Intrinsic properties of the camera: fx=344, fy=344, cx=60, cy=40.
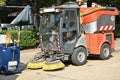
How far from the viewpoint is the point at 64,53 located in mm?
12734

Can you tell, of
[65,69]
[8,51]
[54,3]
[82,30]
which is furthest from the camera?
[54,3]

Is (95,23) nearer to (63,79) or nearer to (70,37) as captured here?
(70,37)

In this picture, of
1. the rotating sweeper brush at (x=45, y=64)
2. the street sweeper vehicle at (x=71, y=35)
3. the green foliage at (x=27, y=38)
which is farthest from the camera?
the green foliage at (x=27, y=38)

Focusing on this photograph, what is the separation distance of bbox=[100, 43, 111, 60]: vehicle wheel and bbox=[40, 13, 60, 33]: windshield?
7.82ft

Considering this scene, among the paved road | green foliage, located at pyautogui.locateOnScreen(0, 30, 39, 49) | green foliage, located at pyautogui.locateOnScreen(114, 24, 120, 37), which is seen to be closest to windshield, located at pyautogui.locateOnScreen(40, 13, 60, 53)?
the paved road

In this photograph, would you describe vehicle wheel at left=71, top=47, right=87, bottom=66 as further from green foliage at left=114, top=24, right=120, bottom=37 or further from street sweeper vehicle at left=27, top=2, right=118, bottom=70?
green foliage at left=114, top=24, right=120, bottom=37

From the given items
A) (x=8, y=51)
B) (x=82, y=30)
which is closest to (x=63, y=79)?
(x=8, y=51)

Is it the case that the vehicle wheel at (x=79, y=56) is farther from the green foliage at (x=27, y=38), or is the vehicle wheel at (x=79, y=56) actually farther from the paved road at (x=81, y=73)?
the green foliage at (x=27, y=38)

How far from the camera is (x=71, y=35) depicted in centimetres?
1298

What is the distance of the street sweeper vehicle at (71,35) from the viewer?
1252 centimetres

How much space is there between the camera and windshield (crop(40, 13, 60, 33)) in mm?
12711

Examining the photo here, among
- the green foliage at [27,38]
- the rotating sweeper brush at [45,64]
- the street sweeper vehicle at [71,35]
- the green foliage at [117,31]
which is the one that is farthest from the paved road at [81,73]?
the green foliage at [117,31]

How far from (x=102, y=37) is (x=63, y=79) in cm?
389

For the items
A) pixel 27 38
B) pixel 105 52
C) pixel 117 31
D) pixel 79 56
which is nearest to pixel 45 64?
pixel 79 56
